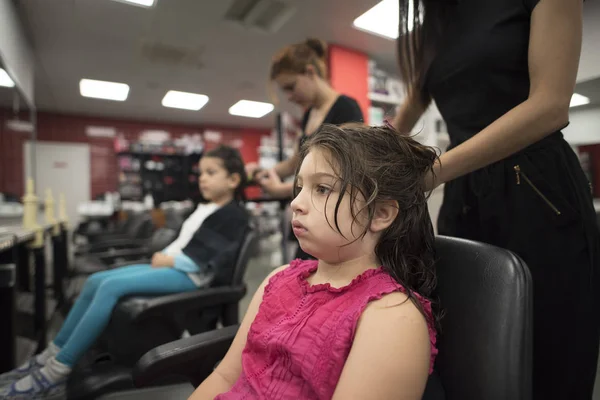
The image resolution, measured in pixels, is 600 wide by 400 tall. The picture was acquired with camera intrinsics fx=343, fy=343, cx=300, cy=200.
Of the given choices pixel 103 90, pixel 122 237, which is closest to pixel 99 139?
pixel 103 90

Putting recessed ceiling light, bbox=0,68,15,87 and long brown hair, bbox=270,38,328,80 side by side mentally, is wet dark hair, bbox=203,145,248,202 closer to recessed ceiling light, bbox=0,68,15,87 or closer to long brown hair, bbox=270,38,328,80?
long brown hair, bbox=270,38,328,80

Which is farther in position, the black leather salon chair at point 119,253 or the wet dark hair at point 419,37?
the black leather salon chair at point 119,253

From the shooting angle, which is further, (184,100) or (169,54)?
(184,100)

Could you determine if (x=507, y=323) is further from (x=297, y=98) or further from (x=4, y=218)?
(x=4, y=218)

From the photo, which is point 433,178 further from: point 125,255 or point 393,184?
point 125,255

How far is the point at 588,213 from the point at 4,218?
3.69 m

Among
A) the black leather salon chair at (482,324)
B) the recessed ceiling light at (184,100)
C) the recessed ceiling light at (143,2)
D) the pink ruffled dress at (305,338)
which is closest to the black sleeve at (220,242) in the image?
the pink ruffled dress at (305,338)

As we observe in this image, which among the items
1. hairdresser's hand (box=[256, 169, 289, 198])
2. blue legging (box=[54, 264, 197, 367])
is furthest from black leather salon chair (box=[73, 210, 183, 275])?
hairdresser's hand (box=[256, 169, 289, 198])

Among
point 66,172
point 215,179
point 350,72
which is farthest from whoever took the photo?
point 66,172

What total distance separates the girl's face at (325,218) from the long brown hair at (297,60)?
34.2 inches

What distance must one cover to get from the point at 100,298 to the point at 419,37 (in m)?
1.41

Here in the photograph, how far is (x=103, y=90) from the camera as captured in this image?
5.09 meters

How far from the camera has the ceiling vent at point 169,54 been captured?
3.56 metres

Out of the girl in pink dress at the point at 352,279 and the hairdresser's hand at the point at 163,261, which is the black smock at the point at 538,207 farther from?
the hairdresser's hand at the point at 163,261
